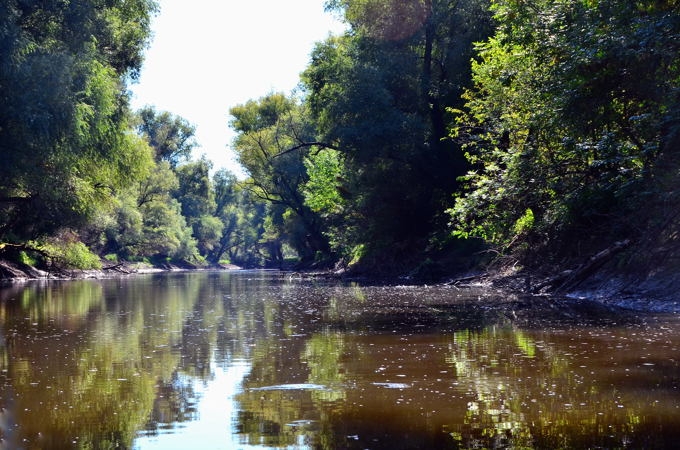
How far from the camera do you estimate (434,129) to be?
3928 centimetres

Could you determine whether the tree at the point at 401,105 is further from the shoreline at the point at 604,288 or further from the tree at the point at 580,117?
the tree at the point at 580,117

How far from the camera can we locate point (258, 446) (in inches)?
237

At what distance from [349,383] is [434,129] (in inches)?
1252

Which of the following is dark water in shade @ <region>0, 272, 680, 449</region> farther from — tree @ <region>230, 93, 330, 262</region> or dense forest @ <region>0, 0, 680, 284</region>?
tree @ <region>230, 93, 330, 262</region>

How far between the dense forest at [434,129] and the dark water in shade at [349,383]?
571 cm

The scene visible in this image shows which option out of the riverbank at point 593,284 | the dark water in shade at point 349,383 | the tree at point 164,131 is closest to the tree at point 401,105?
the riverbank at point 593,284

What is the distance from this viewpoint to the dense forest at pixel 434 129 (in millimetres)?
18141

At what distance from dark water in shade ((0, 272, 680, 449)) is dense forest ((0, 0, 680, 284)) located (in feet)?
18.7

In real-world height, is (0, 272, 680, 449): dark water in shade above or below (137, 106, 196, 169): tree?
below

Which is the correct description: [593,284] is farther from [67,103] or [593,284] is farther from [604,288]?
[67,103]

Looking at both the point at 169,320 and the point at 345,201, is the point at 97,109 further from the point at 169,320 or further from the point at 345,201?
the point at 345,201

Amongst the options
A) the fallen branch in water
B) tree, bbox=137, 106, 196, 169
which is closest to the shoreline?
the fallen branch in water

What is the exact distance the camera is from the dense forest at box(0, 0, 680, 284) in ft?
59.5

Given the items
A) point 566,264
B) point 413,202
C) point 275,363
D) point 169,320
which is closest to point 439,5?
Result: point 413,202
